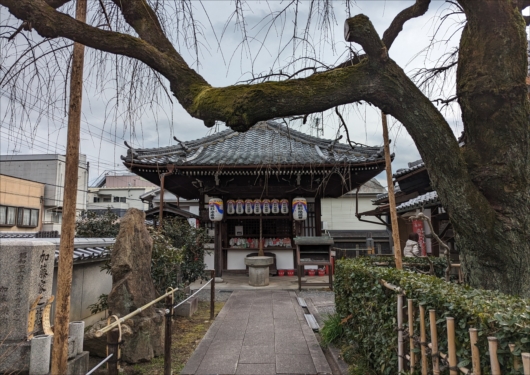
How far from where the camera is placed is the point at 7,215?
22.8m

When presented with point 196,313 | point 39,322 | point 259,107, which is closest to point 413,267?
point 196,313

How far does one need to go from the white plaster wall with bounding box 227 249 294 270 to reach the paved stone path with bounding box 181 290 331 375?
438 cm

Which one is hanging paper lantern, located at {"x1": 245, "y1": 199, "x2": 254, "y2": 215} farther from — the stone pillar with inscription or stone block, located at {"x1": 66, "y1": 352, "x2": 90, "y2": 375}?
stone block, located at {"x1": 66, "y1": 352, "x2": 90, "y2": 375}

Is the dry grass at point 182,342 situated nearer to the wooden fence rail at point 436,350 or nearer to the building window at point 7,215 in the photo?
the wooden fence rail at point 436,350

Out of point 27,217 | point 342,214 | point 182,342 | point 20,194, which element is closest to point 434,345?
point 182,342

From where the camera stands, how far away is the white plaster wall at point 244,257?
11742 millimetres

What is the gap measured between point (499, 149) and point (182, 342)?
4.71m

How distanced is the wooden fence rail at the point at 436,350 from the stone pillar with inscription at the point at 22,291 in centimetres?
328

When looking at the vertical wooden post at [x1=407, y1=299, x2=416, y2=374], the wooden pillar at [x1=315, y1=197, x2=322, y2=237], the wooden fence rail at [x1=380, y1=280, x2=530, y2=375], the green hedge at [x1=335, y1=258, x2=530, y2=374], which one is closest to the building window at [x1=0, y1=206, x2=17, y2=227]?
the wooden pillar at [x1=315, y1=197, x2=322, y2=237]

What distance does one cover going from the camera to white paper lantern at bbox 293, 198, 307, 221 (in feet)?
36.0

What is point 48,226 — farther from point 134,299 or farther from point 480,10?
point 480,10

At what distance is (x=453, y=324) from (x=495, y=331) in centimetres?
31

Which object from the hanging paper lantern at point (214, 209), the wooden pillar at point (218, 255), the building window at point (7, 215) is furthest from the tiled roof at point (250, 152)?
the building window at point (7, 215)

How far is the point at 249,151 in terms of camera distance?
38.4 feet
